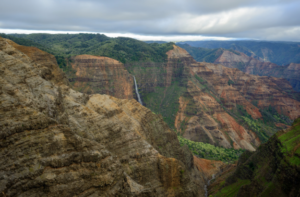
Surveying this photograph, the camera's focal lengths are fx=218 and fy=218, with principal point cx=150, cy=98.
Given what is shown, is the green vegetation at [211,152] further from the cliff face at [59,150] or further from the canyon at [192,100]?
the cliff face at [59,150]

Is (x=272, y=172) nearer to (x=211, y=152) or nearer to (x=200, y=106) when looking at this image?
(x=211, y=152)

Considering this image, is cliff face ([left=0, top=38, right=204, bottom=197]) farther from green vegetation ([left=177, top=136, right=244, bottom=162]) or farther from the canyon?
the canyon

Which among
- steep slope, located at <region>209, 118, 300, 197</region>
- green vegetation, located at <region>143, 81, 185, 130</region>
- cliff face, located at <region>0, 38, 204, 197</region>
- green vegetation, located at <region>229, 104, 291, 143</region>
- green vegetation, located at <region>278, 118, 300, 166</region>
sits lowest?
green vegetation, located at <region>229, 104, 291, 143</region>

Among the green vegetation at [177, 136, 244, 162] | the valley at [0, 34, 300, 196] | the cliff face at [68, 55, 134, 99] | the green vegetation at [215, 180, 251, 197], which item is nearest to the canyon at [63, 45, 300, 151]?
the cliff face at [68, 55, 134, 99]

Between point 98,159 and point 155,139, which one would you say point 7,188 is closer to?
point 98,159

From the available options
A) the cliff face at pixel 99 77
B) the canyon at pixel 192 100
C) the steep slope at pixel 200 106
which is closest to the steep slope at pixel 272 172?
the steep slope at pixel 200 106
